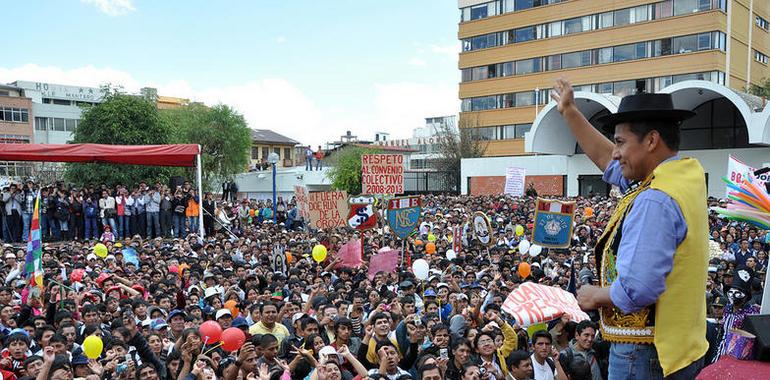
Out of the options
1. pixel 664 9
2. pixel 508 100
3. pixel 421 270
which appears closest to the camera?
pixel 421 270

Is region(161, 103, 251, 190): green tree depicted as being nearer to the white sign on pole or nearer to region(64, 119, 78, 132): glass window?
region(64, 119, 78, 132): glass window

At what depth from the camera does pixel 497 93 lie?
46.2 m

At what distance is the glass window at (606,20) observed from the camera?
1588 inches

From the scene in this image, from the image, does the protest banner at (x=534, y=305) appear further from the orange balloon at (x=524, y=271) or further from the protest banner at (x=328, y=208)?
the protest banner at (x=328, y=208)

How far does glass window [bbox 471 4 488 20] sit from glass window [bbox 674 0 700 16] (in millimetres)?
13600

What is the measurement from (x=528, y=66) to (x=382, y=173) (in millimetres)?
Answer: 32591

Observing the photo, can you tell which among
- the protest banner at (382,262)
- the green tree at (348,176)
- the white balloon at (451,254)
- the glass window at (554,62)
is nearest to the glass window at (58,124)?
the green tree at (348,176)

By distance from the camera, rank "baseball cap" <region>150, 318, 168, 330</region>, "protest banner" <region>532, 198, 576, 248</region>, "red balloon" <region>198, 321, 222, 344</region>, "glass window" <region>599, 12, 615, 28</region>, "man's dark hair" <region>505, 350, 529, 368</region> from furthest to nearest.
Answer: "glass window" <region>599, 12, 615, 28</region> < "protest banner" <region>532, 198, 576, 248</region> < "baseball cap" <region>150, 318, 168, 330</region> < "red balloon" <region>198, 321, 222, 344</region> < "man's dark hair" <region>505, 350, 529, 368</region>

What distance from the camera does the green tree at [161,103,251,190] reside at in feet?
140

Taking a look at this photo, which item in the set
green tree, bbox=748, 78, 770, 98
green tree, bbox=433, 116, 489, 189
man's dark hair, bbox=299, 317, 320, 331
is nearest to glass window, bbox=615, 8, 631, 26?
green tree, bbox=748, 78, 770, 98

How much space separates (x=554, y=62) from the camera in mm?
43406

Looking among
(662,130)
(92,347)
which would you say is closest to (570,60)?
(92,347)

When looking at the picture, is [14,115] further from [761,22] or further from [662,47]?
[761,22]

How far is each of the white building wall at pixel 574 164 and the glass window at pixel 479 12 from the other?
14215 mm
